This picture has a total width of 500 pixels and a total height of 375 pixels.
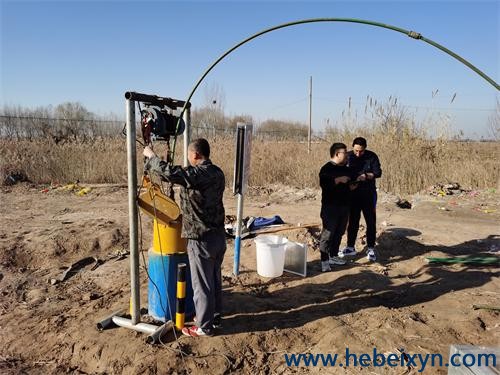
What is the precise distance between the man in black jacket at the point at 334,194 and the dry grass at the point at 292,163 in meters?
7.27

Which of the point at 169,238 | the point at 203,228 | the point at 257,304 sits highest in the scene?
the point at 203,228

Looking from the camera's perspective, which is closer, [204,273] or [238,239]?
[204,273]

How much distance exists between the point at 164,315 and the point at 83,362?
804 mm

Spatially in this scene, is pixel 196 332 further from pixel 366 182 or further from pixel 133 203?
pixel 366 182

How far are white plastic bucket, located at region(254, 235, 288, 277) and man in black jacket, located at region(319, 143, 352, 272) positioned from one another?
25.2 inches

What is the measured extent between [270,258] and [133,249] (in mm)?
2136

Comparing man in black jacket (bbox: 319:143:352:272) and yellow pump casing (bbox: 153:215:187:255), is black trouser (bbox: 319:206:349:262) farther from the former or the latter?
yellow pump casing (bbox: 153:215:187:255)

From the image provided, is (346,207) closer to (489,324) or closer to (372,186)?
(372,186)

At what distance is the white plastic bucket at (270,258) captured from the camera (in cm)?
523

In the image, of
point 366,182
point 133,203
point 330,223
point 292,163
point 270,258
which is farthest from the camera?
point 292,163

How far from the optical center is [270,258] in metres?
5.25

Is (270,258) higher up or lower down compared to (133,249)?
lower down

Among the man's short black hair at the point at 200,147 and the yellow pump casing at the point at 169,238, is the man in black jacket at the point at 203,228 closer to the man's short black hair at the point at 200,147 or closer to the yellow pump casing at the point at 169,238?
the man's short black hair at the point at 200,147

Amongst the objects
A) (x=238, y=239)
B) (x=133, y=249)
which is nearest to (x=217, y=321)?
(x=133, y=249)
